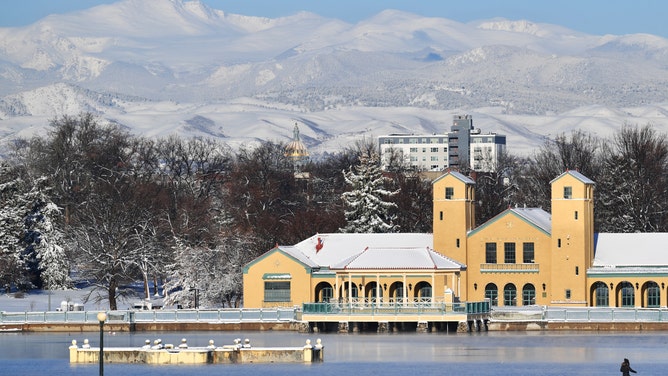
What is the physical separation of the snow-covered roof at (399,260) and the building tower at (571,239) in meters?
5.54

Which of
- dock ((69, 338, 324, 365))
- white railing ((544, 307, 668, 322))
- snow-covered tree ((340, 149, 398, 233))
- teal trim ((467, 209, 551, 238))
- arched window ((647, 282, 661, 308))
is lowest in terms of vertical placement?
dock ((69, 338, 324, 365))

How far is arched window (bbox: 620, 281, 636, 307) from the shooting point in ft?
321

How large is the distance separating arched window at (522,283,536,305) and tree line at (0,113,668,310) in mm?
17627

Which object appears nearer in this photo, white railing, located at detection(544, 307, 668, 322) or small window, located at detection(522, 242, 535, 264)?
white railing, located at detection(544, 307, 668, 322)

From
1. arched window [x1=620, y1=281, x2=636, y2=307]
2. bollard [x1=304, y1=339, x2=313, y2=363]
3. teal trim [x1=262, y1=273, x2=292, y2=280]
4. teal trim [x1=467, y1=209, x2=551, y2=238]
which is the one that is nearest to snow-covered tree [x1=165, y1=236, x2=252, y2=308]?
teal trim [x1=262, y1=273, x2=292, y2=280]

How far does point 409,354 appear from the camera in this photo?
3036 inches

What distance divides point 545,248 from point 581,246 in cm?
271

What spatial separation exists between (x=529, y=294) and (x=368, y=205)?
776 inches

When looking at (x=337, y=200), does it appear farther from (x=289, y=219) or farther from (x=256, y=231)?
(x=256, y=231)

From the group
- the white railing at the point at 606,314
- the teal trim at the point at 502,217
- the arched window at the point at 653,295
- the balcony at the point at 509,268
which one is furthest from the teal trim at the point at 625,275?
the white railing at the point at 606,314

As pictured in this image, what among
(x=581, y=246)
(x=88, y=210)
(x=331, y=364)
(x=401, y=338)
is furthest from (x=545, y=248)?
(x=88, y=210)

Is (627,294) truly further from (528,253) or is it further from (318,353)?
(318,353)

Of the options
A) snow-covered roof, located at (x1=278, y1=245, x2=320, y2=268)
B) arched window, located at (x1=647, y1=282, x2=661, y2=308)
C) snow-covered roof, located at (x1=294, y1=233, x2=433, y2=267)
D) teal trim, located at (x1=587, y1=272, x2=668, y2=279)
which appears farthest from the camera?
snow-covered roof, located at (x1=294, y1=233, x2=433, y2=267)

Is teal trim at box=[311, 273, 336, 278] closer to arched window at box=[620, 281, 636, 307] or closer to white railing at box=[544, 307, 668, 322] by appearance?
white railing at box=[544, 307, 668, 322]
